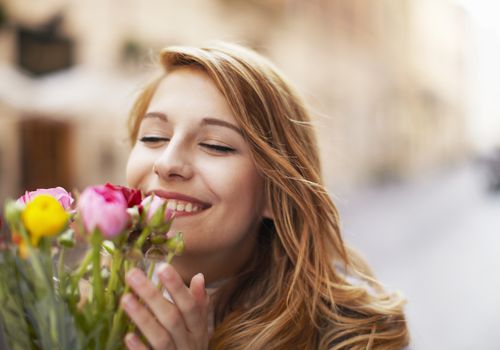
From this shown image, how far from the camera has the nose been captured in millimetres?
1000

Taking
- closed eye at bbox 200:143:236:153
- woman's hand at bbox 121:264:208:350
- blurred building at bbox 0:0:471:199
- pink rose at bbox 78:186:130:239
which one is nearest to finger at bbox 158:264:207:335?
woman's hand at bbox 121:264:208:350

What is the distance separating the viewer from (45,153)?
6.85 meters

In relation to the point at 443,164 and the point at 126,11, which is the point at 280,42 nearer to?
the point at 126,11

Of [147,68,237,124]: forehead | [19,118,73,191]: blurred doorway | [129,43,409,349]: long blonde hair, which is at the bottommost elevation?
[19,118,73,191]: blurred doorway

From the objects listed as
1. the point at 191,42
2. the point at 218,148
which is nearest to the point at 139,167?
the point at 218,148

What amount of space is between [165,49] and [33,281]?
722 millimetres

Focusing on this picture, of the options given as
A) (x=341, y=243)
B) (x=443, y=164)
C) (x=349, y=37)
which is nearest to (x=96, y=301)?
(x=341, y=243)

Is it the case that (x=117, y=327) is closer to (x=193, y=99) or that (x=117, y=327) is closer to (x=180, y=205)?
(x=180, y=205)

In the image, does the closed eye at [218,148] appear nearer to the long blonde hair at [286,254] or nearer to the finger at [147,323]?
the long blonde hair at [286,254]

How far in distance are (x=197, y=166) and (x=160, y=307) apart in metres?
0.36

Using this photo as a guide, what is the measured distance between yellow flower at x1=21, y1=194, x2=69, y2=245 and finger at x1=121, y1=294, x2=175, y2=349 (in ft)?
0.41

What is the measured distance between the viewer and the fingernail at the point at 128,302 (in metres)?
0.68

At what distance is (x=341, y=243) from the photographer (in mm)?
1263

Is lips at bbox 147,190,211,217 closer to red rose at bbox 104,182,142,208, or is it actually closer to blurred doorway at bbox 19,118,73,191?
red rose at bbox 104,182,142,208
